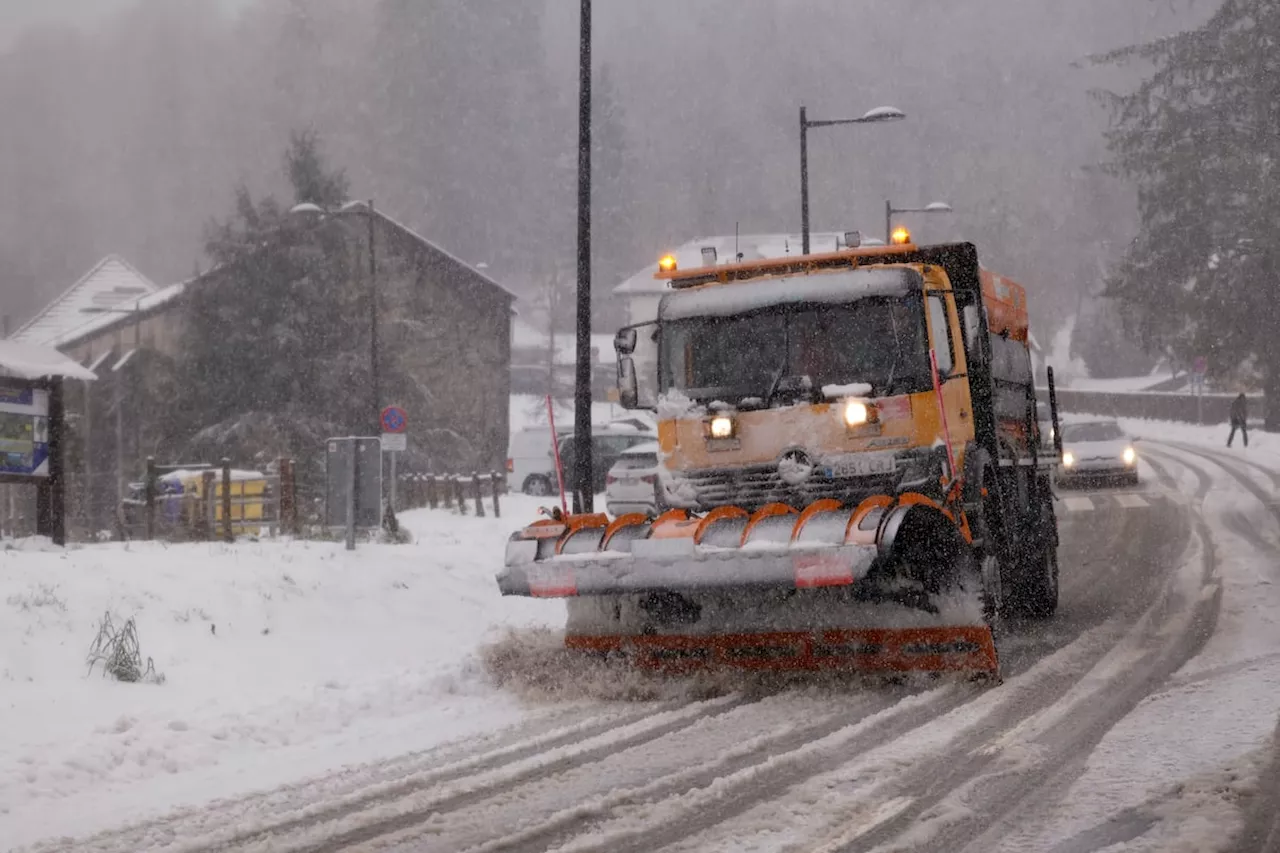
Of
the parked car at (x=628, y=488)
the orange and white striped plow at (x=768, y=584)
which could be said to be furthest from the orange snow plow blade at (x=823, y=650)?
the parked car at (x=628, y=488)

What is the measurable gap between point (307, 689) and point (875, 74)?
13758 centimetres

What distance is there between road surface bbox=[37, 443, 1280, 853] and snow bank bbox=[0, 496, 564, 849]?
2.16 ft

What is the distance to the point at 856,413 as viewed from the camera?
945cm

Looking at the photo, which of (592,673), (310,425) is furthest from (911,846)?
(310,425)

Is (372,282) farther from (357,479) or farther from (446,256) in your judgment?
(446,256)

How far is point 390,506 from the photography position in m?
21.9

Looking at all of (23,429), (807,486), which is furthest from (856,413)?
(23,429)

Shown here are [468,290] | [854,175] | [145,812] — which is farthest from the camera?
[854,175]

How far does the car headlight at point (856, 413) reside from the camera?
9.44 metres

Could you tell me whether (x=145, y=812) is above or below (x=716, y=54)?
below

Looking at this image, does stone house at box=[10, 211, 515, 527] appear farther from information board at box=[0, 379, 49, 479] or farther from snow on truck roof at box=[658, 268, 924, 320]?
snow on truck roof at box=[658, 268, 924, 320]

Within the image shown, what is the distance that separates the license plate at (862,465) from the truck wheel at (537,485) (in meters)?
29.2

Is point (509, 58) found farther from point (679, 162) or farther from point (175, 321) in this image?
point (175, 321)

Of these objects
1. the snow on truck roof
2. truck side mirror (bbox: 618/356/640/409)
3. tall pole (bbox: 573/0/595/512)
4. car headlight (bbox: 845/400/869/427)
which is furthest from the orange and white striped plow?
tall pole (bbox: 573/0/595/512)
